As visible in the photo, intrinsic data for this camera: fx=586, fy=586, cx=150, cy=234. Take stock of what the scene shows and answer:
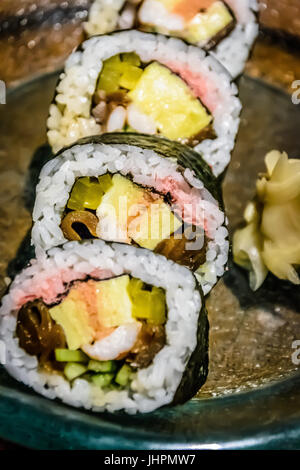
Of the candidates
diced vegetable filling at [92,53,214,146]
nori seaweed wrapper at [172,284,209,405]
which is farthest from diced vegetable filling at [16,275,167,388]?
diced vegetable filling at [92,53,214,146]

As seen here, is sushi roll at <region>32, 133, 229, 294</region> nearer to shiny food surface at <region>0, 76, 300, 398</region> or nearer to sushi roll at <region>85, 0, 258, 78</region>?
shiny food surface at <region>0, 76, 300, 398</region>

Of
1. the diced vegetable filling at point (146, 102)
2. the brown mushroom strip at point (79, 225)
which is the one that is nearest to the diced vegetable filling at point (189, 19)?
the diced vegetable filling at point (146, 102)

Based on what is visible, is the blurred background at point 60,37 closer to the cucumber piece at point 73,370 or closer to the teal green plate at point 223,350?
the teal green plate at point 223,350

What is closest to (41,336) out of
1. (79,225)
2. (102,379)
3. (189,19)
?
(102,379)

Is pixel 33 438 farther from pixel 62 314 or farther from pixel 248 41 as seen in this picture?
pixel 248 41

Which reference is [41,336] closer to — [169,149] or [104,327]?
[104,327]

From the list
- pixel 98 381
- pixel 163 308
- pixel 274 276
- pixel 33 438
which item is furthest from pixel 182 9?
pixel 33 438
